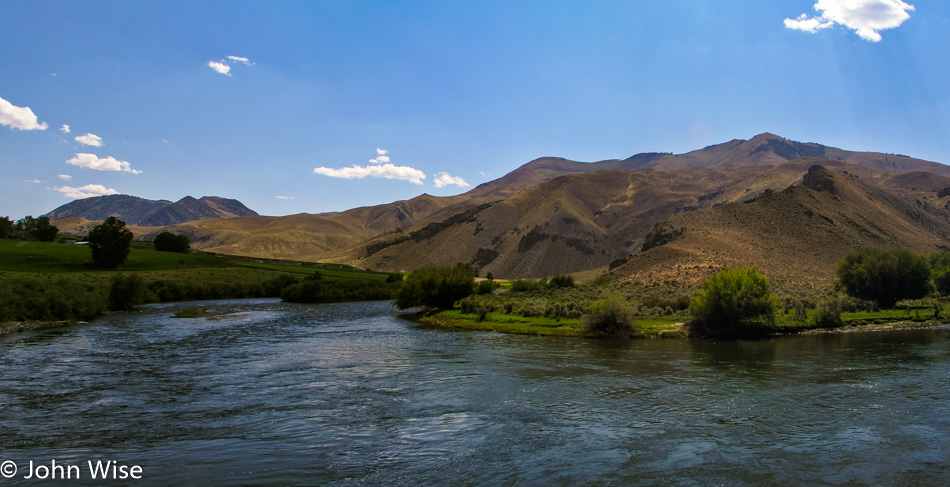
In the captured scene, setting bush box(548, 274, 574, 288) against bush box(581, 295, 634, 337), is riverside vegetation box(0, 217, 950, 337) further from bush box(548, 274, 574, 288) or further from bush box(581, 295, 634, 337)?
bush box(548, 274, 574, 288)

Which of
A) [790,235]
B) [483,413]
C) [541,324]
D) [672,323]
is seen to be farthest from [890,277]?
[483,413]

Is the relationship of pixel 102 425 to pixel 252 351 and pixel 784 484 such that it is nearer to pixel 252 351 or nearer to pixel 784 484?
pixel 252 351

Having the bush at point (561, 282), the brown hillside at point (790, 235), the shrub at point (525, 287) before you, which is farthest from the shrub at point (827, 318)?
the shrub at point (525, 287)

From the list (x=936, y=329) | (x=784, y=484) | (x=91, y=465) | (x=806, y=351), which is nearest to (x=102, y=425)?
(x=91, y=465)

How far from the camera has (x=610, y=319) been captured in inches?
1665

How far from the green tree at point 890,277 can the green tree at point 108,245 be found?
90.3 m

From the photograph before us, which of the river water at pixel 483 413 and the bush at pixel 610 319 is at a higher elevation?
the bush at pixel 610 319

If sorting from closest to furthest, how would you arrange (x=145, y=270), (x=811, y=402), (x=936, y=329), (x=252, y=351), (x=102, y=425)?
(x=102, y=425), (x=811, y=402), (x=252, y=351), (x=936, y=329), (x=145, y=270)

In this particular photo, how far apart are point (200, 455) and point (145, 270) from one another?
264 ft

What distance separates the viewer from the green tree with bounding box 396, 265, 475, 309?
62812 millimetres

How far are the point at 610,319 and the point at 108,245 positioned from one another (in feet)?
240

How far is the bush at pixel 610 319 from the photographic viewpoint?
138 ft

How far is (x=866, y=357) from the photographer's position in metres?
30.7

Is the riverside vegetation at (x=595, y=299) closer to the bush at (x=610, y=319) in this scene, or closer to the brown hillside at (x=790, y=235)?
the bush at (x=610, y=319)
